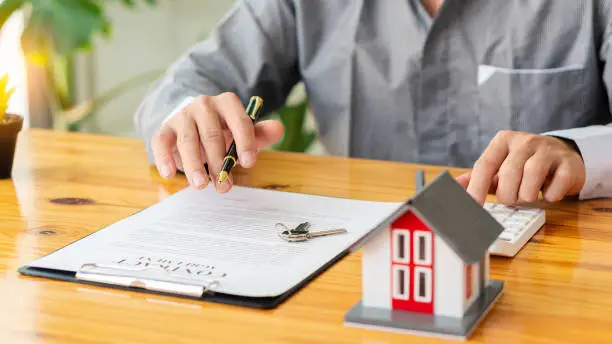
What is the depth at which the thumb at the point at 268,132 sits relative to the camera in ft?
3.90

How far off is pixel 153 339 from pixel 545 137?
63 centimetres

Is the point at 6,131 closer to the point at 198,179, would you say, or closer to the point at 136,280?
the point at 198,179

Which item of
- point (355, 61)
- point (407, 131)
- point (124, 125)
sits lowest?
point (124, 125)

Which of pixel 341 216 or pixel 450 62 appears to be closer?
pixel 341 216

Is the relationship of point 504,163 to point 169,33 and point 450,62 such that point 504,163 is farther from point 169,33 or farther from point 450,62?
point 169,33

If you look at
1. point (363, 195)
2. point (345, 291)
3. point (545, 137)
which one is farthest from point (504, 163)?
point (345, 291)

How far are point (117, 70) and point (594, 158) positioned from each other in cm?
217

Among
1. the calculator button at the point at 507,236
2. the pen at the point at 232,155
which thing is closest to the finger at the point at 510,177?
the calculator button at the point at 507,236

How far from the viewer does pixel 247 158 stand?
111cm

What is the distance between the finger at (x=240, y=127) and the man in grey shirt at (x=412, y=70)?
0.57ft

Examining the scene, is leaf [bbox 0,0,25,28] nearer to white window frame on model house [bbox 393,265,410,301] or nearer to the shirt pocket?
the shirt pocket

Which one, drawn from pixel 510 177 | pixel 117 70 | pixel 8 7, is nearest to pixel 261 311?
pixel 510 177

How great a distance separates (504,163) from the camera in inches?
41.7

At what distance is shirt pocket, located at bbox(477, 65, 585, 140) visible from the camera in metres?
1.50
